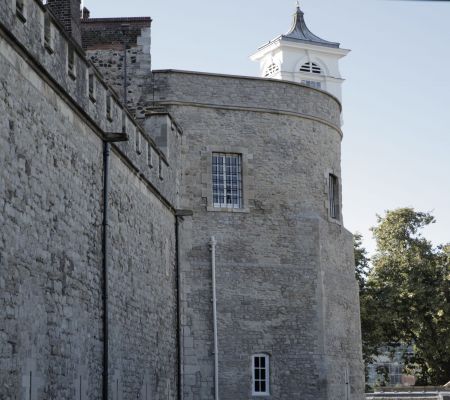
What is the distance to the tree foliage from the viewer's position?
39469 millimetres

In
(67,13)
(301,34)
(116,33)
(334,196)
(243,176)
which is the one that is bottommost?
(334,196)

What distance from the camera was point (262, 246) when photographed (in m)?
23.1

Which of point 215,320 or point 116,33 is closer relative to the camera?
point 215,320

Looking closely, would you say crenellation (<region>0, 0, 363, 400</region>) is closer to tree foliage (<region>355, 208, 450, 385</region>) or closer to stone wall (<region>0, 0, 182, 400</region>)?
stone wall (<region>0, 0, 182, 400</region>)

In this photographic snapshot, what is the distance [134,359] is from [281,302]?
6813 mm

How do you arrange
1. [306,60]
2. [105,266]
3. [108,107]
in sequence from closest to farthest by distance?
1. [105,266]
2. [108,107]
3. [306,60]

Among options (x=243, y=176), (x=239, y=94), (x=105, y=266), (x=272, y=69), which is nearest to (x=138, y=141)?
(x=105, y=266)

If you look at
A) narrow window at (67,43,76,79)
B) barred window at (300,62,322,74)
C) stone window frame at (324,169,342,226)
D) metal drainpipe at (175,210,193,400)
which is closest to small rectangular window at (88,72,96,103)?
narrow window at (67,43,76,79)

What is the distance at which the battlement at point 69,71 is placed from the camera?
11516mm

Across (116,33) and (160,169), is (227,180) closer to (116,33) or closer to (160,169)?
(160,169)

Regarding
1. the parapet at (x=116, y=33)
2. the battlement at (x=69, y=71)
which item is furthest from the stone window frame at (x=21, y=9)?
the parapet at (x=116, y=33)

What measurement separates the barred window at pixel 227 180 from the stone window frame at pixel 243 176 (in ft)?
0.39

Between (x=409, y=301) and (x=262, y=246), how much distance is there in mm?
18301

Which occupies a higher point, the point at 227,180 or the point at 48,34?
the point at 227,180
